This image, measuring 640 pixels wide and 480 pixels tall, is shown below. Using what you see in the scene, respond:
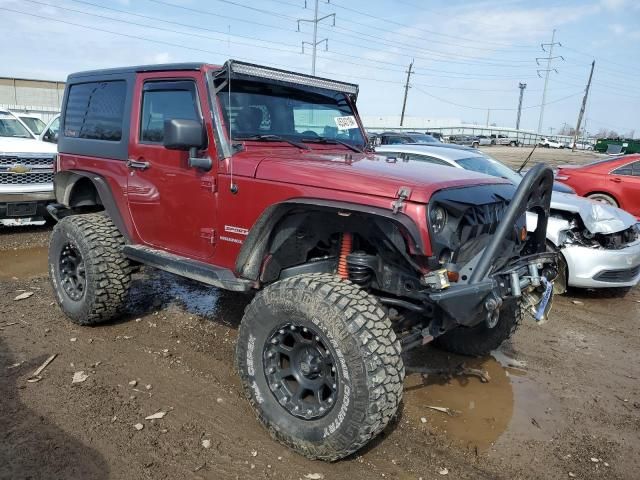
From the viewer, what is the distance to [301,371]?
304 centimetres

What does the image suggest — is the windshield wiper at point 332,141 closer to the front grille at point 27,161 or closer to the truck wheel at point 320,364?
the truck wheel at point 320,364

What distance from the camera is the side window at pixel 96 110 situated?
4.41 m

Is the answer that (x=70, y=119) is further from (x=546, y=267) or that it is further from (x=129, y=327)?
(x=546, y=267)

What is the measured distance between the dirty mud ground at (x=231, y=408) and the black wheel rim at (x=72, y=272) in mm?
317

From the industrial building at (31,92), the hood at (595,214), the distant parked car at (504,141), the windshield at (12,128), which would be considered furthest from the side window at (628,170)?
the distant parked car at (504,141)

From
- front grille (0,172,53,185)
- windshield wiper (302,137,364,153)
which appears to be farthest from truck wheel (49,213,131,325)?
front grille (0,172,53,185)

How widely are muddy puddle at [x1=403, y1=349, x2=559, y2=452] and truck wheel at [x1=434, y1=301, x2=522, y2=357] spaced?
11 centimetres

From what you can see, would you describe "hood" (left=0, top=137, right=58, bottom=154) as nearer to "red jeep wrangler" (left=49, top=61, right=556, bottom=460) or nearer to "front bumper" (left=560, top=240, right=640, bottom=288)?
"red jeep wrangler" (left=49, top=61, right=556, bottom=460)

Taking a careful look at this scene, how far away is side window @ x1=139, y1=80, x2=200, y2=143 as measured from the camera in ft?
12.5

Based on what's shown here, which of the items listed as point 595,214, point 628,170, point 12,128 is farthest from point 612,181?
point 12,128

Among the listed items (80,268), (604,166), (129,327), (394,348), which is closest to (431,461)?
(394,348)

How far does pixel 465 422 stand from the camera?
3.43 m

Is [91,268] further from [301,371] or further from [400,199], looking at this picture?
[400,199]

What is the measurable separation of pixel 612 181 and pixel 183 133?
900cm
